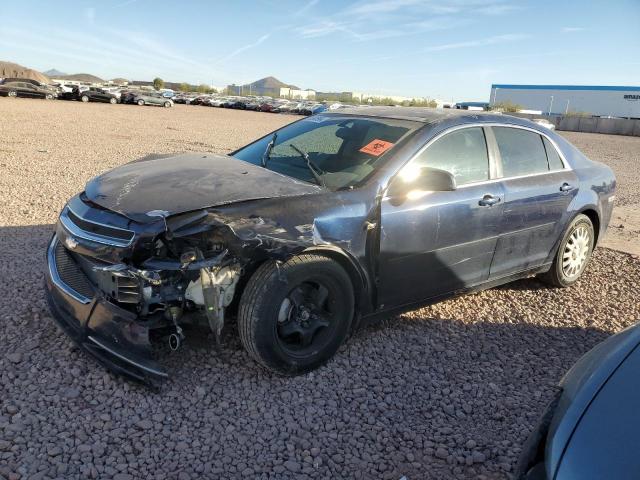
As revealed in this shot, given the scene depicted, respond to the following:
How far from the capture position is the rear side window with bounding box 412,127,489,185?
3.92 metres

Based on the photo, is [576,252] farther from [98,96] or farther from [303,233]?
[98,96]

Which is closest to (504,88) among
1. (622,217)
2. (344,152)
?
(622,217)

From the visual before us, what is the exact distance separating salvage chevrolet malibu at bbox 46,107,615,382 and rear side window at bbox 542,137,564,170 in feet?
0.37

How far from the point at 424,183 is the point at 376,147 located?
51cm

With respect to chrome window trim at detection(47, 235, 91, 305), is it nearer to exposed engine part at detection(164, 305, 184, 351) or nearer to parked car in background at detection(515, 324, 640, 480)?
exposed engine part at detection(164, 305, 184, 351)

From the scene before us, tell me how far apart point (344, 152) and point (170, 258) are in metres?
1.62

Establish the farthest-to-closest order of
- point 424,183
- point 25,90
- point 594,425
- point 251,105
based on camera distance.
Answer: point 251,105, point 25,90, point 424,183, point 594,425

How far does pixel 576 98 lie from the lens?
266 feet

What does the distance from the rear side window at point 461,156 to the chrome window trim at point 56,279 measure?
238cm

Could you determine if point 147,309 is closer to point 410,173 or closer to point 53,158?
point 410,173

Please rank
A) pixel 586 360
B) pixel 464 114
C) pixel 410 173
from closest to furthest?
pixel 586 360
pixel 410 173
pixel 464 114

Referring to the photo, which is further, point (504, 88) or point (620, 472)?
point (504, 88)

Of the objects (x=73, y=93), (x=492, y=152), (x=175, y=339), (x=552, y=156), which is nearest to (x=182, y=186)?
(x=175, y=339)

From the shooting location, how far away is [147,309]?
302 centimetres
